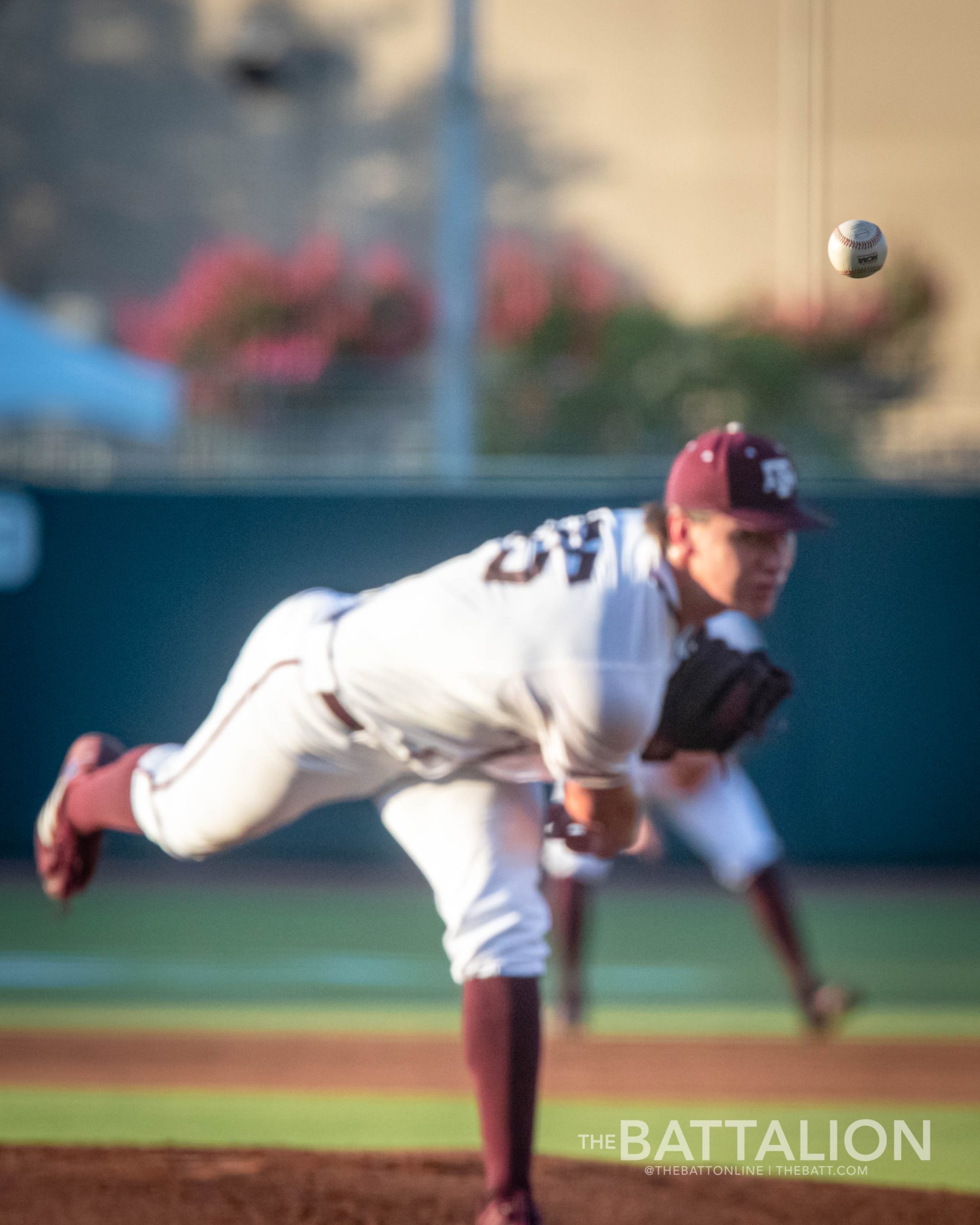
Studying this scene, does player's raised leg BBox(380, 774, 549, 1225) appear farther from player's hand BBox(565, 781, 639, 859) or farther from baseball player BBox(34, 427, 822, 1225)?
player's hand BBox(565, 781, 639, 859)

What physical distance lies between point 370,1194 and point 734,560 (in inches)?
61.0

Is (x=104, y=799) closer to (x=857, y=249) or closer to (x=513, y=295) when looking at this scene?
(x=857, y=249)

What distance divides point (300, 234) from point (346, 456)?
6836 mm

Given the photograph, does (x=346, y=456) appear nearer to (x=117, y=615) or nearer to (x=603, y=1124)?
(x=117, y=615)

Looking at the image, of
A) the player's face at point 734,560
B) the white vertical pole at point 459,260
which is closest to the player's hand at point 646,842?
the player's face at point 734,560

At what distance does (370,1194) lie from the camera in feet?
11.2

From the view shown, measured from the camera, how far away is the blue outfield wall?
8.80 meters

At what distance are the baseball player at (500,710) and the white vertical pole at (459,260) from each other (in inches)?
257

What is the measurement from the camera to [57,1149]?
12.5ft

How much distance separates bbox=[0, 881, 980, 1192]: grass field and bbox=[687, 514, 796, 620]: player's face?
1640 millimetres

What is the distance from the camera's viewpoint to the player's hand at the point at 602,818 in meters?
3.10

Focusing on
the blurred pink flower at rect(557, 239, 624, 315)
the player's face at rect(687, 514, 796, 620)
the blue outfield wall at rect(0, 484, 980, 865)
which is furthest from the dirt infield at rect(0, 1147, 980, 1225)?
the blurred pink flower at rect(557, 239, 624, 315)

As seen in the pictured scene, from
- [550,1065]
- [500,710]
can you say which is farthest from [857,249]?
[550,1065]

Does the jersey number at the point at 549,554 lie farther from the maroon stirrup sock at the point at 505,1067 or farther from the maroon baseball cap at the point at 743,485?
the maroon stirrup sock at the point at 505,1067
